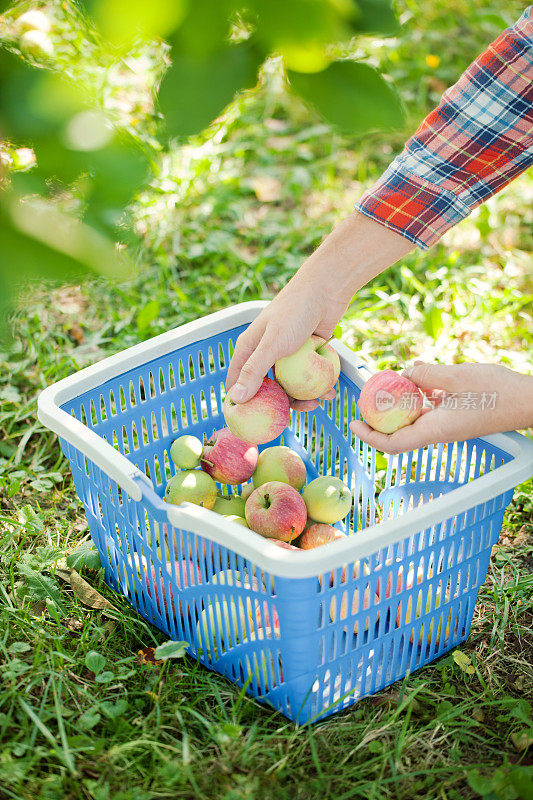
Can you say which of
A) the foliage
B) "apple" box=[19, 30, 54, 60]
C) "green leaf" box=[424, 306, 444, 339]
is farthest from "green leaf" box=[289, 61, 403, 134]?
"green leaf" box=[424, 306, 444, 339]

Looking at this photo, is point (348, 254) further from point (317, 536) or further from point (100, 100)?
point (100, 100)

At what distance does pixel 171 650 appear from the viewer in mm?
1460

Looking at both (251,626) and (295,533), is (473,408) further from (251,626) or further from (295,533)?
(251,626)

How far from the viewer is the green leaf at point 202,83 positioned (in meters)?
0.48

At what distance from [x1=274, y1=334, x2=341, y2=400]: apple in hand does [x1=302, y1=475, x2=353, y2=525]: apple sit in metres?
0.20

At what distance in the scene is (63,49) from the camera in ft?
1.66

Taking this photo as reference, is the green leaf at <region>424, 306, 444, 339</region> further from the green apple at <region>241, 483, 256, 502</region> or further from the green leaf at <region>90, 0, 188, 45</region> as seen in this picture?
the green leaf at <region>90, 0, 188, 45</region>

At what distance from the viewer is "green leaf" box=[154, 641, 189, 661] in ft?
4.73

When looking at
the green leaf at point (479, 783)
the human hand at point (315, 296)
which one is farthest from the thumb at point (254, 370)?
the green leaf at point (479, 783)

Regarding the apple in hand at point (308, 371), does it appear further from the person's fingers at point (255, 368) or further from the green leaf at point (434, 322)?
the green leaf at point (434, 322)

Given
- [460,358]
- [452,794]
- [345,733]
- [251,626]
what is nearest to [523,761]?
[452,794]

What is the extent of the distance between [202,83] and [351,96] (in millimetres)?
104

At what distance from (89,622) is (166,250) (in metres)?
1.57

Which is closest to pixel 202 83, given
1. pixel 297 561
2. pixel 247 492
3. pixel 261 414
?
pixel 297 561
